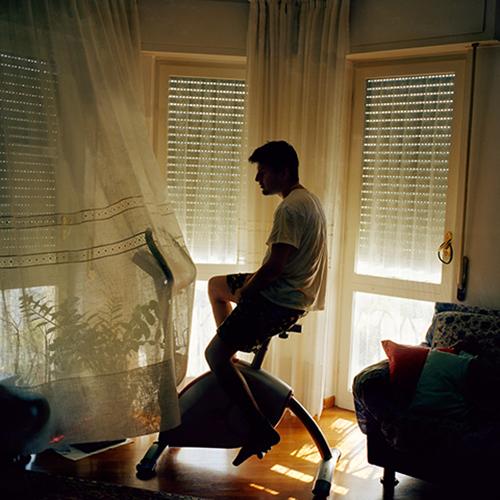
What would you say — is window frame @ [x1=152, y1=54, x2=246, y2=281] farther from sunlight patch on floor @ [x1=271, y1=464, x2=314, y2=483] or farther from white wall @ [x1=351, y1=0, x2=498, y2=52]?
sunlight patch on floor @ [x1=271, y1=464, x2=314, y2=483]

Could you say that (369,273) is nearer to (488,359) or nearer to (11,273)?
(488,359)

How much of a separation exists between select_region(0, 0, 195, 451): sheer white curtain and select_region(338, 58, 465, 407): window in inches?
60.7

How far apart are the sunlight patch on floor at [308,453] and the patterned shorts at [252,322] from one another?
0.76 m

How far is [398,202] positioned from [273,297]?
1302 mm

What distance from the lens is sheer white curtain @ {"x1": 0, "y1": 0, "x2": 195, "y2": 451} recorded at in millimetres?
2697

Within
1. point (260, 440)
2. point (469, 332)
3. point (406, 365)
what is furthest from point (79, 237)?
point (469, 332)

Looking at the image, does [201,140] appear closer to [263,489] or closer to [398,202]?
[398,202]

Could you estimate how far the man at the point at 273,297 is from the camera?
3.01 meters

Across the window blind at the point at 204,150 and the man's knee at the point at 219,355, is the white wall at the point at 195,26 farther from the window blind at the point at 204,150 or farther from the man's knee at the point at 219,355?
the man's knee at the point at 219,355

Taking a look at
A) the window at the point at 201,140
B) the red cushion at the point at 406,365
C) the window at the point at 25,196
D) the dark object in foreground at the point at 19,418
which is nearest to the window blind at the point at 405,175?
the window at the point at 201,140

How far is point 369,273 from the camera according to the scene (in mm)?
4184

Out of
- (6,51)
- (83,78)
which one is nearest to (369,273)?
(83,78)

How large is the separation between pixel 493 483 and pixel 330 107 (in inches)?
84.0

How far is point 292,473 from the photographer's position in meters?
3.32
